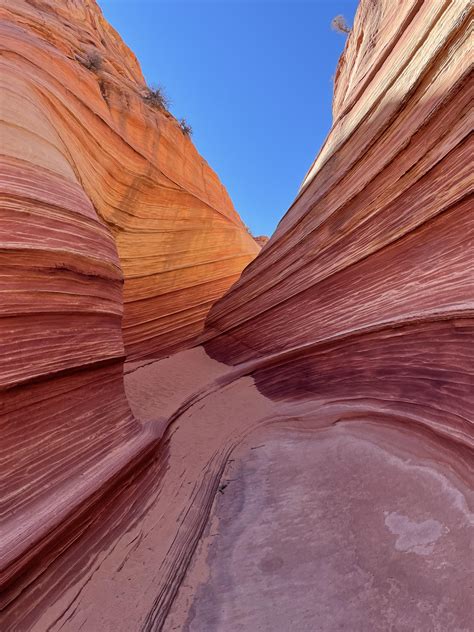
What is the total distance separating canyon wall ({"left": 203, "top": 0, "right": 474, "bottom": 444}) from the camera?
2.45 metres

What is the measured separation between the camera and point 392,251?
126 inches

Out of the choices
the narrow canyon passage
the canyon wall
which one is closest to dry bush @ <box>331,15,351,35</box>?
the canyon wall

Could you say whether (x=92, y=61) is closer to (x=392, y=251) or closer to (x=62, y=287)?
(x=62, y=287)

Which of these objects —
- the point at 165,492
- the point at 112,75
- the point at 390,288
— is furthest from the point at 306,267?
the point at 112,75

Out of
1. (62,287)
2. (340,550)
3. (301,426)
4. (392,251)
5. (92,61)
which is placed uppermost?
(92,61)

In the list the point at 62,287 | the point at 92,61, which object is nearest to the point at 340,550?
the point at 62,287

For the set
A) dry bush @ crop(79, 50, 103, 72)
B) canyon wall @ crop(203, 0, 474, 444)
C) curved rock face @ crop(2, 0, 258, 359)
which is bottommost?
canyon wall @ crop(203, 0, 474, 444)

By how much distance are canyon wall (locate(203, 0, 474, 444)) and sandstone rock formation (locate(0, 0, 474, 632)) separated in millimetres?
18

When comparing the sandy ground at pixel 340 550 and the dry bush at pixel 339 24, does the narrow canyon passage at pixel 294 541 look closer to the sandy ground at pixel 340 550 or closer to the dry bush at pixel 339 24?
the sandy ground at pixel 340 550

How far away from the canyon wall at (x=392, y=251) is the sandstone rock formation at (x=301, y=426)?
0.02 meters

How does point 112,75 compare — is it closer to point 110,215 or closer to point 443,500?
point 110,215

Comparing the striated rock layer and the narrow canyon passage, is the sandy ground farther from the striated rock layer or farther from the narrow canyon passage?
the striated rock layer

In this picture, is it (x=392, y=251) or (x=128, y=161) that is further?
(x=128, y=161)

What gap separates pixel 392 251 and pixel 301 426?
1.74m
